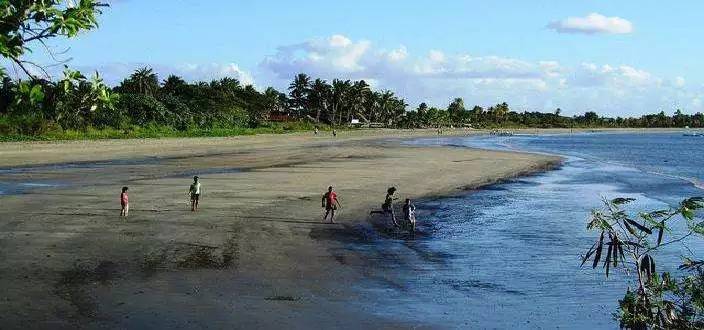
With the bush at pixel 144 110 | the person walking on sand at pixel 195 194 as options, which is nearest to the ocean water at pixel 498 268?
the person walking on sand at pixel 195 194

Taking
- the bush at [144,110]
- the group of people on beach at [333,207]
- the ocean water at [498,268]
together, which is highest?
the bush at [144,110]

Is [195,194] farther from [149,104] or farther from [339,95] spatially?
[339,95]

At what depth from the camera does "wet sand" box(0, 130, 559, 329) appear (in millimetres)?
11391

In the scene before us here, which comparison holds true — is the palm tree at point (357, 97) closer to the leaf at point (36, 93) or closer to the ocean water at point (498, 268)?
the ocean water at point (498, 268)

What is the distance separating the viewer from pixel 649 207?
101ft

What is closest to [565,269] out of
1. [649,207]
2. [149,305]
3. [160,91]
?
[149,305]

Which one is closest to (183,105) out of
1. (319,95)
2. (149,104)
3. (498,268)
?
(149,104)

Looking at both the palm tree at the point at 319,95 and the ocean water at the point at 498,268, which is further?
the palm tree at the point at 319,95

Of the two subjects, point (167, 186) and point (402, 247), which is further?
point (167, 186)

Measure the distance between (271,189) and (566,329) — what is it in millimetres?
20514

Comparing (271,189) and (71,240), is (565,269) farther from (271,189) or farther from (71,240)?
(271,189)

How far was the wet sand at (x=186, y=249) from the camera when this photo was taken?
11.4 m

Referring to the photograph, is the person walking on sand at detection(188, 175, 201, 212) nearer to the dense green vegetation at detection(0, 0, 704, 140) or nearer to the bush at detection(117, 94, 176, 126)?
the dense green vegetation at detection(0, 0, 704, 140)

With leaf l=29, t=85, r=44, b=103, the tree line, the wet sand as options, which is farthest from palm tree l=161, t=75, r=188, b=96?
leaf l=29, t=85, r=44, b=103
